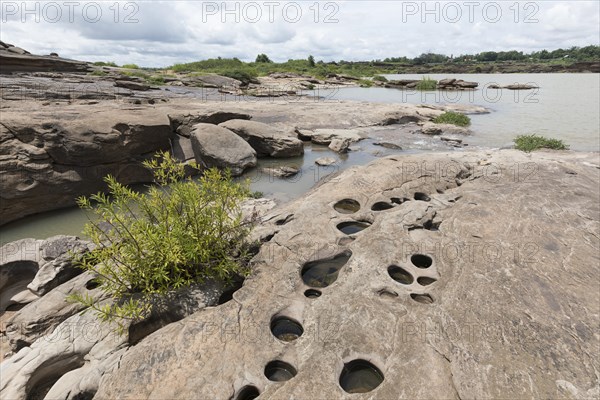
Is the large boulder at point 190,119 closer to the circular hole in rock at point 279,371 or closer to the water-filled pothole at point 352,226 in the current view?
the water-filled pothole at point 352,226

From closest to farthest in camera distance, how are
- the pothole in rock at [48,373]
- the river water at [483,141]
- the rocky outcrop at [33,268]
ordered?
the pothole in rock at [48,373] < the rocky outcrop at [33,268] < the river water at [483,141]

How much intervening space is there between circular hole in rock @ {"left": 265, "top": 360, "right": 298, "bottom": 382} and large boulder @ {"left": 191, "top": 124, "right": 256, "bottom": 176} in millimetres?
8188

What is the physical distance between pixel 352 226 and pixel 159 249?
129 inches

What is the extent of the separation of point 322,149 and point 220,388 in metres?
12.5

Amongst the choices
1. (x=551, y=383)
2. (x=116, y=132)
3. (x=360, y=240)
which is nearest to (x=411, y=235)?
(x=360, y=240)

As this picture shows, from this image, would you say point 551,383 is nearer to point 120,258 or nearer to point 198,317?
point 198,317

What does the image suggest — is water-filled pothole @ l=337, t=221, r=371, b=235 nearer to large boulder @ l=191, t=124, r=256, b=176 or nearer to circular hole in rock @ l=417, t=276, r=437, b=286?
circular hole in rock @ l=417, t=276, r=437, b=286

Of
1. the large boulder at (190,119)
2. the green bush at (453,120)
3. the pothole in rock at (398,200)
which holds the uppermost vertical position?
the green bush at (453,120)

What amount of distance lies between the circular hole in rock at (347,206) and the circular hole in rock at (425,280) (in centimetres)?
219

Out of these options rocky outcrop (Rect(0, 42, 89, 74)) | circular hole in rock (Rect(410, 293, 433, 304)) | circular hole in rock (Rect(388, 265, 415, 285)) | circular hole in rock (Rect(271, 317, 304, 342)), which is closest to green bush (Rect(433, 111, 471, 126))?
circular hole in rock (Rect(388, 265, 415, 285))

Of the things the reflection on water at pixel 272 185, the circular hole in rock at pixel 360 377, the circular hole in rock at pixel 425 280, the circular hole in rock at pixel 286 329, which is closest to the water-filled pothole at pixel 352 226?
the circular hole in rock at pixel 425 280

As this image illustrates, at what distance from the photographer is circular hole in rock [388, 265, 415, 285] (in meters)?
4.64

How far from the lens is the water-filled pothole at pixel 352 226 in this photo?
5961 mm

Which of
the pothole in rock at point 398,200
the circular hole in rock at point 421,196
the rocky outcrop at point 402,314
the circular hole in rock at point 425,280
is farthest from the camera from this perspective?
the circular hole in rock at point 421,196
